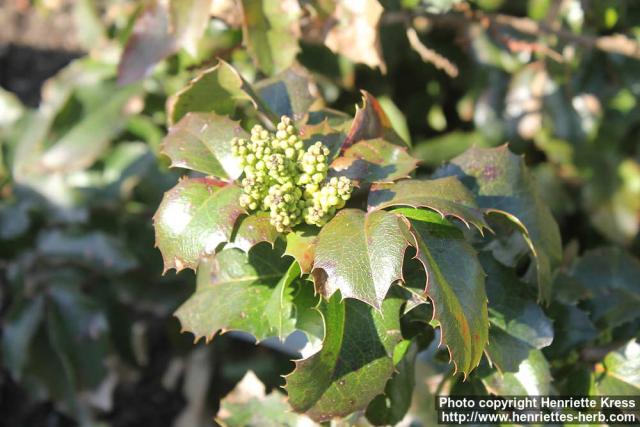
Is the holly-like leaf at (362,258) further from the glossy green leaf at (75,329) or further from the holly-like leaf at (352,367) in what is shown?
the glossy green leaf at (75,329)

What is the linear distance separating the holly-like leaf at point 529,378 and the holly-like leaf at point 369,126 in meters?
0.40

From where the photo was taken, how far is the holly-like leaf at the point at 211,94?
3.57 ft

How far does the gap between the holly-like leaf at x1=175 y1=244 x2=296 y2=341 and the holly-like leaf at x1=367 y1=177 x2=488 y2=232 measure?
7.7 inches

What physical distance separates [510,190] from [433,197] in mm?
237

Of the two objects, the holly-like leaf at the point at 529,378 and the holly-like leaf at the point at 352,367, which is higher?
the holly-like leaf at the point at 352,367

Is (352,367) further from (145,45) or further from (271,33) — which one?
(145,45)

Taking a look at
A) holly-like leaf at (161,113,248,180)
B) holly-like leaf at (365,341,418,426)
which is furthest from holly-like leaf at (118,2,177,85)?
holly-like leaf at (365,341,418,426)

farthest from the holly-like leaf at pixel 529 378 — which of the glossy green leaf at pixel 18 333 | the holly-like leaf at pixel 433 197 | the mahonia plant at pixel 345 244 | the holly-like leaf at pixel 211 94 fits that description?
the glossy green leaf at pixel 18 333

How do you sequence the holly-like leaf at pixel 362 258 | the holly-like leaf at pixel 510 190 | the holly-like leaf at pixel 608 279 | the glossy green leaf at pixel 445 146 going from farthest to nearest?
the glossy green leaf at pixel 445 146
the holly-like leaf at pixel 608 279
the holly-like leaf at pixel 510 190
the holly-like leaf at pixel 362 258

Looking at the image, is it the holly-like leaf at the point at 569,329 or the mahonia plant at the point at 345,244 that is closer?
the mahonia plant at the point at 345,244

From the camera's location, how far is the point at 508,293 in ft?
3.53

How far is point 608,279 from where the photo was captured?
1407 millimetres

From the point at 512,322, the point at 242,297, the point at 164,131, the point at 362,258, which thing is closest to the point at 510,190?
the point at 512,322

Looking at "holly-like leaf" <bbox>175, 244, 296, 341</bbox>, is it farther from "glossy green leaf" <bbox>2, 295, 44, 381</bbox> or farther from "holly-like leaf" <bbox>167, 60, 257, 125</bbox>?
"glossy green leaf" <bbox>2, 295, 44, 381</bbox>
